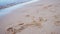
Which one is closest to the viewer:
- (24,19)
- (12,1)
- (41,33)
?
(41,33)

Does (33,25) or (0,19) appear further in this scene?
(0,19)

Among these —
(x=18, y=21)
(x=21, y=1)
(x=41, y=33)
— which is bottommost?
(x=41, y=33)

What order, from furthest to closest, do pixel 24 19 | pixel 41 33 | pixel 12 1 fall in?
1. pixel 12 1
2. pixel 24 19
3. pixel 41 33

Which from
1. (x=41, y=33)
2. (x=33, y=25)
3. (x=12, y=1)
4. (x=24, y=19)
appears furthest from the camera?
(x=12, y=1)

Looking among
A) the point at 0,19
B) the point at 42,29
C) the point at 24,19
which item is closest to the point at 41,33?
the point at 42,29

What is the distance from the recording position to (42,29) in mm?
828

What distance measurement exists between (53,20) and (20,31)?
1.24ft

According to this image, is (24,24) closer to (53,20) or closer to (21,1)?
(53,20)

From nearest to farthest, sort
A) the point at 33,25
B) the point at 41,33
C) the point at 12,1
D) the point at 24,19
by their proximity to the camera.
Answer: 1. the point at 41,33
2. the point at 33,25
3. the point at 24,19
4. the point at 12,1

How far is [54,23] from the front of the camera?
91cm

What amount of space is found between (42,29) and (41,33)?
0.19 feet

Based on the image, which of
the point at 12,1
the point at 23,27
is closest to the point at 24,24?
the point at 23,27

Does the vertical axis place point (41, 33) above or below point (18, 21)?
below

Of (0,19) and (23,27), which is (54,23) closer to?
(23,27)
